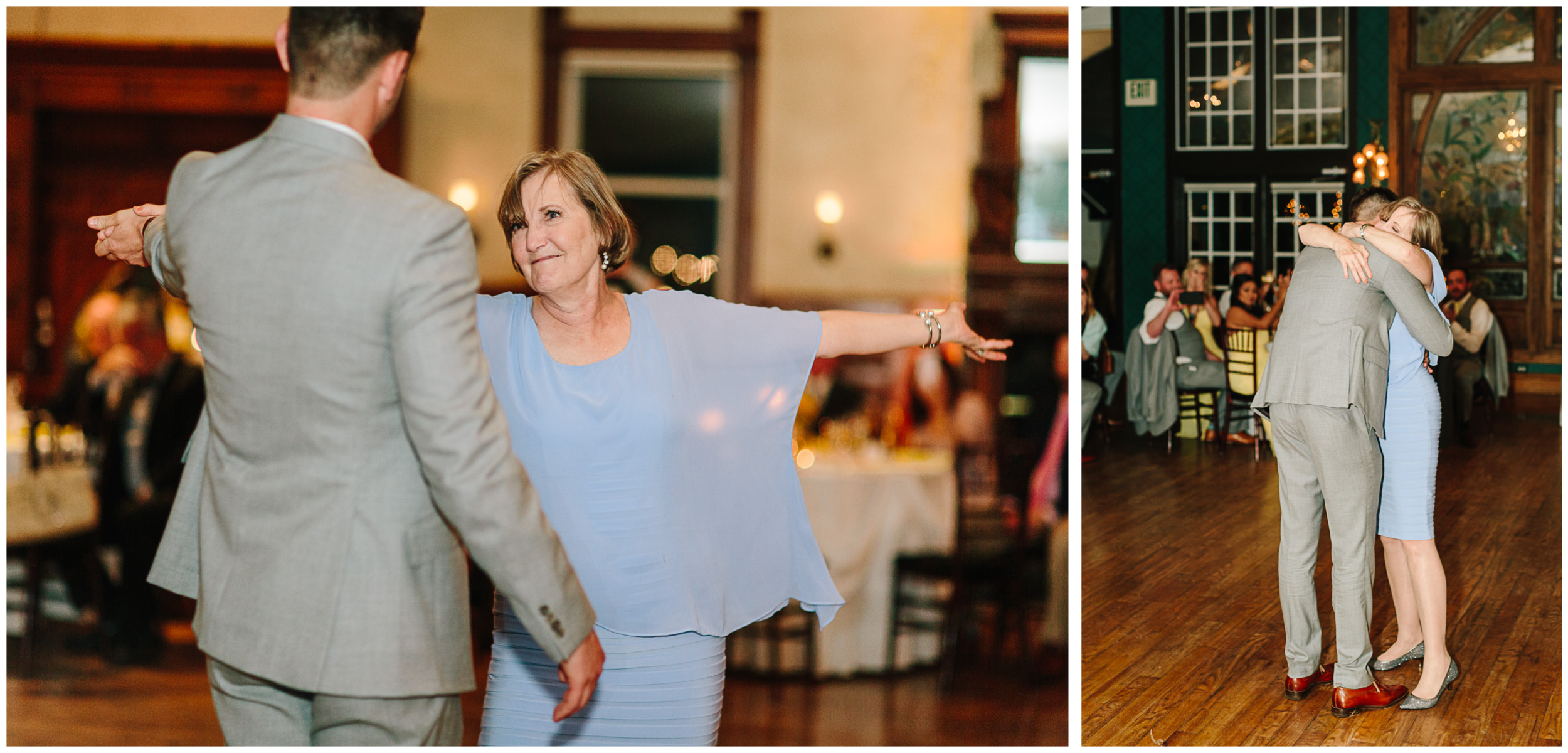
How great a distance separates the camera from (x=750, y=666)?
4.62 m

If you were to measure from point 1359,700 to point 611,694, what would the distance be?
213 cm

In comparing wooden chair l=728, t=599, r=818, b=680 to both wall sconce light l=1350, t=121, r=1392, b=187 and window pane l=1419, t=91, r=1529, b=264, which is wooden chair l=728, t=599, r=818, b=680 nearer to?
wall sconce light l=1350, t=121, r=1392, b=187

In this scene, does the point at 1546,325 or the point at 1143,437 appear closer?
the point at 1143,437

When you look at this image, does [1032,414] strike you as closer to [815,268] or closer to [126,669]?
[815,268]

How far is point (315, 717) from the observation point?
1503 millimetres

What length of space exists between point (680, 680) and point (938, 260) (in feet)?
24.7

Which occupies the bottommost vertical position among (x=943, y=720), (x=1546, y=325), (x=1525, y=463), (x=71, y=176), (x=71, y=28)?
(x=943, y=720)

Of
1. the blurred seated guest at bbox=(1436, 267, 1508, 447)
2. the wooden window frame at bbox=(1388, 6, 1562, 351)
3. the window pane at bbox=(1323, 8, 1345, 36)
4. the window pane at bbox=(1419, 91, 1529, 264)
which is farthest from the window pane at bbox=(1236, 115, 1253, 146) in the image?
the blurred seated guest at bbox=(1436, 267, 1508, 447)

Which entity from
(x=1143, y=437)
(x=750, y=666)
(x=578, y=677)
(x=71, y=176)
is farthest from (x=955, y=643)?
(x=71, y=176)

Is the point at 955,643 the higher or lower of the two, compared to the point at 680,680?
lower

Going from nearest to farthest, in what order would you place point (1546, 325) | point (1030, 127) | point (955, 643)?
point (955, 643) → point (1030, 127) → point (1546, 325)

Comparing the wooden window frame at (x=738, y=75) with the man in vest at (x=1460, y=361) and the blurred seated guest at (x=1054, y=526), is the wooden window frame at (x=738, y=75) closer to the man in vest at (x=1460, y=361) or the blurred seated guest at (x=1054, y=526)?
the blurred seated guest at (x=1054, y=526)

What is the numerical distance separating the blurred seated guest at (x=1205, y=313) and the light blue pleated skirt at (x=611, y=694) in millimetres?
7169

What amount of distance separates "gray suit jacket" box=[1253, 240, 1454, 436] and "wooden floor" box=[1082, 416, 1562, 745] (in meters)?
0.81
